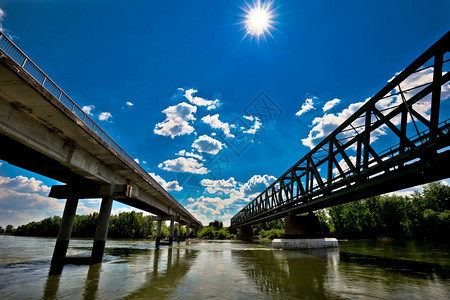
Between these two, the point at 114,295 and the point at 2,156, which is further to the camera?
the point at 2,156

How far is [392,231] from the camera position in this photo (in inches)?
2990

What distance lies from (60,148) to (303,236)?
3311 cm

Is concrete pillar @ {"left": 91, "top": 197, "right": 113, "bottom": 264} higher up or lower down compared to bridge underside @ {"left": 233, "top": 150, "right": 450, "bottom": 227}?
lower down

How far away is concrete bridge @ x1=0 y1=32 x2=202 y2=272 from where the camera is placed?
1028 cm

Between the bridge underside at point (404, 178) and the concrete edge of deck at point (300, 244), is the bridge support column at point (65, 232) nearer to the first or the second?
the bridge underside at point (404, 178)

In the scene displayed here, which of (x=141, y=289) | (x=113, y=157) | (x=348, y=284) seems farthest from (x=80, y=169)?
(x=348, y=284)

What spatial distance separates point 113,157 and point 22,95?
8.58 meters

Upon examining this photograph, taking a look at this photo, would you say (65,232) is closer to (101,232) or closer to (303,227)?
(101,232)

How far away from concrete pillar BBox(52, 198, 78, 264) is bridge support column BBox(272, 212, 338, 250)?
1093 inches

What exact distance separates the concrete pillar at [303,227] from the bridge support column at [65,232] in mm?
29140

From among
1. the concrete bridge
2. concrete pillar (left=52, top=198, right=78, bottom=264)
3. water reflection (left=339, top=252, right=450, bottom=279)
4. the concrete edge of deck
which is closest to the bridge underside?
water reflection (left=339, top=252, right=450, bottom=279)

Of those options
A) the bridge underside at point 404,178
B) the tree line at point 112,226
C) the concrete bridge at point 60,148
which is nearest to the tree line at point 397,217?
the bridge underside at point 404,178

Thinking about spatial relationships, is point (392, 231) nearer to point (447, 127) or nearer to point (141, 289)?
point (447, 127)

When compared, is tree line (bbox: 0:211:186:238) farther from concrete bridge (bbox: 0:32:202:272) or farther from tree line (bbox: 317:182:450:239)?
concrete bridge (bbox: 0:32:202:272)
